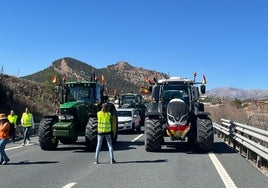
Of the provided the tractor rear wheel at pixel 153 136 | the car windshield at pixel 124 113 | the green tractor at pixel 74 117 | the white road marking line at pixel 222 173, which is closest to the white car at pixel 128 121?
the car windshield at pixel 124 113

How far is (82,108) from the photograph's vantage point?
757 inches

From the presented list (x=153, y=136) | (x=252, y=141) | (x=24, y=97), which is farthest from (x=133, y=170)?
(x=24, y=97)

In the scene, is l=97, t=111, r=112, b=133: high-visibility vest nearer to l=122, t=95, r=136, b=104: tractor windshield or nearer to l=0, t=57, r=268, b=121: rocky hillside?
l=0, t=57, r=268, b=121: rocky hillside

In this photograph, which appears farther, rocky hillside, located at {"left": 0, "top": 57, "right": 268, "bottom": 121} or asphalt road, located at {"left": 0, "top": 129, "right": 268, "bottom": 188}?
rocky hillside, located at {"left": 0, "top": 57, "right": 268, "bottom": 121}

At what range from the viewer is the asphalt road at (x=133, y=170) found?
10.2 m

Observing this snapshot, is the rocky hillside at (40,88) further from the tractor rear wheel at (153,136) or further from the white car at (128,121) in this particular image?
the tractor rear wheel at (153,136)

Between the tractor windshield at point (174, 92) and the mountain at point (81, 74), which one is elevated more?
the mountain at point (81, 74)

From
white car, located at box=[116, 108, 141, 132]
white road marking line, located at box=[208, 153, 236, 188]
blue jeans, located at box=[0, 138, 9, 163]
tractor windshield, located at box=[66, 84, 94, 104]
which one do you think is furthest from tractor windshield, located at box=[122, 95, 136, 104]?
blue jeans, located at box=[0, 138, 9, 163]

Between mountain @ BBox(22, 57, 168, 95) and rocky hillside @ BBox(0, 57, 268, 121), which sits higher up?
mountain @ BBox(22, 57, 168, 95)

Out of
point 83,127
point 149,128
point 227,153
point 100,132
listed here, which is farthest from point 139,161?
point 83,127

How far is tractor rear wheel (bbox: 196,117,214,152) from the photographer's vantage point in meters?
16.2

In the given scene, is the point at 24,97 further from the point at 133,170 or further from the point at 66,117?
the point at 133,170

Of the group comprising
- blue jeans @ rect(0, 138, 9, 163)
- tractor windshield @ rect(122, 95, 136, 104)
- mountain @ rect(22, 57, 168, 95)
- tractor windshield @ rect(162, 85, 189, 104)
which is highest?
mountain @ rect(22, 57, 168, 95)

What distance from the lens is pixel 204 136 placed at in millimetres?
16172
